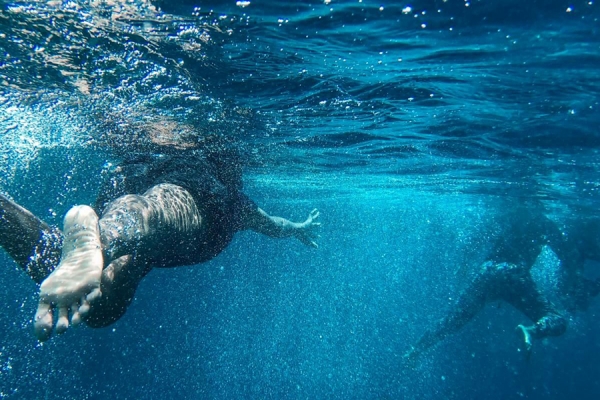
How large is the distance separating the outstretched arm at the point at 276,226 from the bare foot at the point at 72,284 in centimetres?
574

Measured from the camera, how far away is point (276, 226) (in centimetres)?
1016

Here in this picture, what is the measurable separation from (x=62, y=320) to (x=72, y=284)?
1.04ft

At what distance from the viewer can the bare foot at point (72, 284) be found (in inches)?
121

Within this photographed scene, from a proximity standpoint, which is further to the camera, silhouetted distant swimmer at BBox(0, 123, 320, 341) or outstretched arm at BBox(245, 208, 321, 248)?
outstretched arm at BBox(245, 208, 321, 248)

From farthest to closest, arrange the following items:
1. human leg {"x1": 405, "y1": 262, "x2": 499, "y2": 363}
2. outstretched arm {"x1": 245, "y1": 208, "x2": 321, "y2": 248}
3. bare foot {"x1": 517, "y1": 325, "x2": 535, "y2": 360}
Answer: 1. human leg {"x1": 405, "y1": 262, "x2": 499, "y2": 363}
2. bare foot {"x1": 517, "y1": 325, "x2": 535, "y2": 360}
3. outstretched arm {"x1": 245, "y1": 208, "x2": 321, "y2": 248}

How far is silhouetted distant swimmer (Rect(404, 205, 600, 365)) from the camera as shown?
15172 millimetres

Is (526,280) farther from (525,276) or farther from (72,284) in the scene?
(72,284)

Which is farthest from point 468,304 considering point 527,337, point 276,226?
point 276,226

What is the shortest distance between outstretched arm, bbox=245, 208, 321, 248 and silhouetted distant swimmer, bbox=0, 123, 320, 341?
56.6 inches

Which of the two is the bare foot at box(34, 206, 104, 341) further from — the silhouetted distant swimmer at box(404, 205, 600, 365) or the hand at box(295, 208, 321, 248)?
the silhouetted distant swimmer at box(404, 205, 600, 365)

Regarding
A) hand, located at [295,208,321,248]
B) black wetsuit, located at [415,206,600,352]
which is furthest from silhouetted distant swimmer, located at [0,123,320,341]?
black wetsuit, located at [415,206,600,352]

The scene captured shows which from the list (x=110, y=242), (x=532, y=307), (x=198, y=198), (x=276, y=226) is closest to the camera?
(x=110, y=242)

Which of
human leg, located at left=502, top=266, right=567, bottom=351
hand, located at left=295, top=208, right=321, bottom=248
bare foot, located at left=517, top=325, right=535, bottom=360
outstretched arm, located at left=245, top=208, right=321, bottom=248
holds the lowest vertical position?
human leg, located at left=502, top=266, right=567, bottom=351

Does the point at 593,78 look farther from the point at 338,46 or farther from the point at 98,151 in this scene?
the point at 98,151
